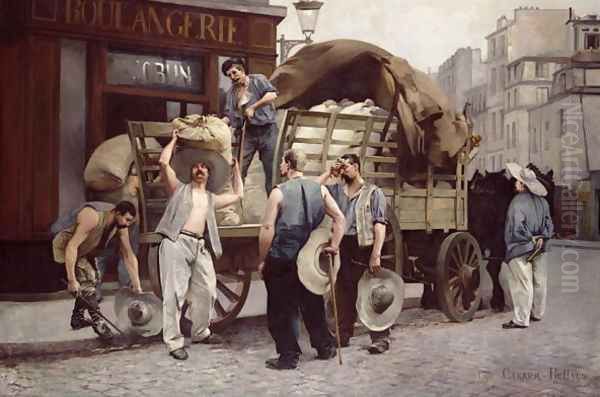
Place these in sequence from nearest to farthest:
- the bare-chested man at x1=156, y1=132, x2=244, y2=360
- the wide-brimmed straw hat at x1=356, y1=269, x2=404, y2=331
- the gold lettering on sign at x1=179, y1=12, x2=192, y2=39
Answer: the bare-chested man at x1=156, y1=132, x2=244, y2=360 < the wide-brimmed straw hat at x1=356, y1=269, x2=404, y2=331 < the gold lettering on sign at x1=179, y1=12, x2=192, y2=39

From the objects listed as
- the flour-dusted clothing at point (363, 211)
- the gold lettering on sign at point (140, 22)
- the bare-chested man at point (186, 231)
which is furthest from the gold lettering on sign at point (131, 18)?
the flour-dusted clothing at point (363, 211)

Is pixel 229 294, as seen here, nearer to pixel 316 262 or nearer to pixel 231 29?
pixel 316 262

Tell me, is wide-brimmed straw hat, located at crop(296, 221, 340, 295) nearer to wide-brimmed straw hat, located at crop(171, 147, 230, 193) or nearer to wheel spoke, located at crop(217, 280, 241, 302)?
wide-brimmed straw hat, located at crop(171, 147, 230, 193)

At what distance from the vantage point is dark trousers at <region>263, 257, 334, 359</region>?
6.13 m

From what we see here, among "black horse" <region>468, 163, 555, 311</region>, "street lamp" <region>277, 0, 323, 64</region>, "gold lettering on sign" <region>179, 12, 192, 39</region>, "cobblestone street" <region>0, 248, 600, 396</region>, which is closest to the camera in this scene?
"cobblestone street" <region>0, 248, 600, 396</region>

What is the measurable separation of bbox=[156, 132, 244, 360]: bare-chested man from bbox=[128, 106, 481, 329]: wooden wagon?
0.38ft

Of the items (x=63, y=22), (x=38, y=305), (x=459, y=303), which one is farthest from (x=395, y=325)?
(x=63, y=22)

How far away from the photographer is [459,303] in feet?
24.8

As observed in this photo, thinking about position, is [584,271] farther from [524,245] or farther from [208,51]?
[208,51]

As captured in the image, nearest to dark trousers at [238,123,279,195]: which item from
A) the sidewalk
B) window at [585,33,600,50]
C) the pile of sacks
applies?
the pile of sacks

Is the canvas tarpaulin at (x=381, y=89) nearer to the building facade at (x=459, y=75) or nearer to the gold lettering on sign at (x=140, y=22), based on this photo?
the building facade at (x=459, y=75)

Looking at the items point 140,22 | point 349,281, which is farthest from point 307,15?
point 349,281

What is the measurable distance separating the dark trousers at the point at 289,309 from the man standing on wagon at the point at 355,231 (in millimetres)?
329

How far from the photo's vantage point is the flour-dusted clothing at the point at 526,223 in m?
7.35
